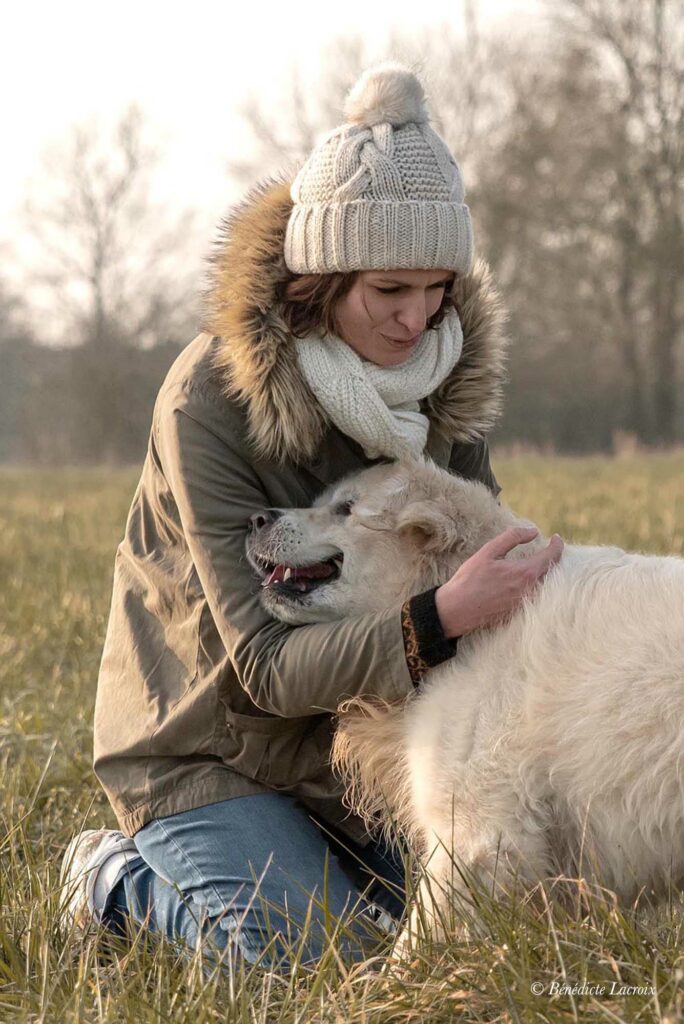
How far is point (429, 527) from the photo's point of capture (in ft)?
11.4

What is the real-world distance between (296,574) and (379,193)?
1.18m

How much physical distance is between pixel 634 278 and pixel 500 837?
30.3 m

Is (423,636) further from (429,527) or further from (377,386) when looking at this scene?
(377,386)

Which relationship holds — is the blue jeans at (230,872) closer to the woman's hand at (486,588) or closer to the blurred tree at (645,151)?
the woman's hand at (486,588)

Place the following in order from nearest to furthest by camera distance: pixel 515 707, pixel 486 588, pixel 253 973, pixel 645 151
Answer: pixel 253 973
pixel 515 707
pixel 486 588
pixel 645 151

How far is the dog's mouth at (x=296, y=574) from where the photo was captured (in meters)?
3.55

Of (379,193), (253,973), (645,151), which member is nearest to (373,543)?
(379,193)

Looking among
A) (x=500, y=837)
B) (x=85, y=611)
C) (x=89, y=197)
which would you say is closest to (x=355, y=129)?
(x=500, y=837)

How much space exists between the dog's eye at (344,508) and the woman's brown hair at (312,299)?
0.55 m

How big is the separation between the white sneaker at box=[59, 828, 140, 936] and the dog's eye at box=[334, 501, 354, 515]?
1.26m

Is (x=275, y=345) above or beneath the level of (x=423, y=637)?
above

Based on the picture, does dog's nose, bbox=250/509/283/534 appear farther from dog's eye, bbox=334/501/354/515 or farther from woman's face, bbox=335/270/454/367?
Answer: woman's face, bbox=335/270/454/367

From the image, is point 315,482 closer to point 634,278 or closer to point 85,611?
point 85,611

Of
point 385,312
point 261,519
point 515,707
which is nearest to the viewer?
point 515,707
